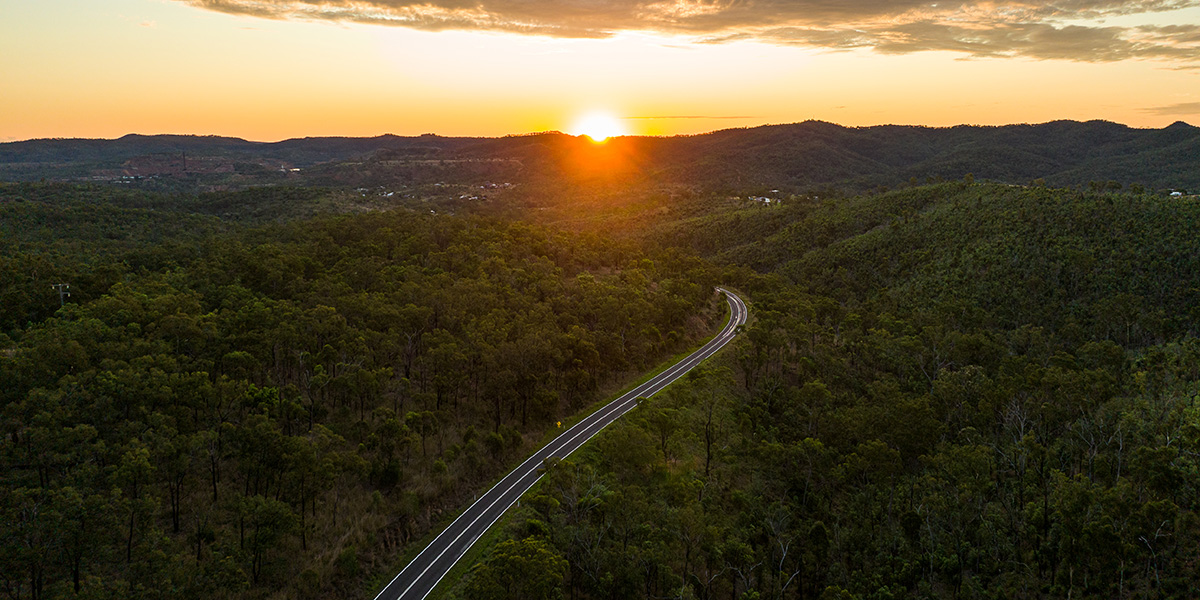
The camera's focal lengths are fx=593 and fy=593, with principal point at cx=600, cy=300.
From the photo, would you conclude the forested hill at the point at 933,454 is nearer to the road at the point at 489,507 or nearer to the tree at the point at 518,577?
the tree at the point at 518,577

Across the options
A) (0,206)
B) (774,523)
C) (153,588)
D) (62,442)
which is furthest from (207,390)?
(0,206)

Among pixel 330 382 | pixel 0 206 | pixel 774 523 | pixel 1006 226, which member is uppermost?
pixel 0 206

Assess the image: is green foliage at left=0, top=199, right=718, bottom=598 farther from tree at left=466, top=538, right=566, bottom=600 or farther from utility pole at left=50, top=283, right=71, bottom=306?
utility pole at left=50, top=283, right=71, bottom=306

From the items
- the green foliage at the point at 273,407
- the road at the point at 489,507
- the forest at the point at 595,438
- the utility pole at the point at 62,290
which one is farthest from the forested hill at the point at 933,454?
the utility pole at the point at 62,290

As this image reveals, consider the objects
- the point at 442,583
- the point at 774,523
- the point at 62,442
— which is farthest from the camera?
the point at 774,523

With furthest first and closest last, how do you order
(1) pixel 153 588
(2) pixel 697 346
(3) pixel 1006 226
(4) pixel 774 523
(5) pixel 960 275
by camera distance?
(3) pixel 1006 226 < (5) pixel 960 275 < (2) pixel 697 346 < (4) pixel 774 523 < (1) pixel 153 588

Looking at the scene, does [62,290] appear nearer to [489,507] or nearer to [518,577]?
[489,507]

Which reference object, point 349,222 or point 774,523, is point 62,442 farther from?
point 349,222
